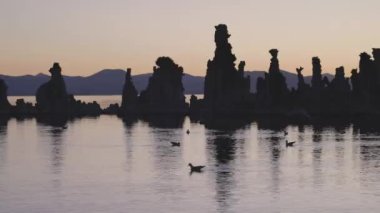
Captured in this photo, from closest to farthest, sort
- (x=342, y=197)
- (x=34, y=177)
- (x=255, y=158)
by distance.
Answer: (x=342, y=197) < (x=34, y=177) < (x=255, y=158)

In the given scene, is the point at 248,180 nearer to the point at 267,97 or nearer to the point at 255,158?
the point at 255,158

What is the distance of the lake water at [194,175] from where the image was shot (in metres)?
51.7

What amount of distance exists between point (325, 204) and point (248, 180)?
41.7 feet

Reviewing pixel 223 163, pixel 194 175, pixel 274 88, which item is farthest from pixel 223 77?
pixel 194 175

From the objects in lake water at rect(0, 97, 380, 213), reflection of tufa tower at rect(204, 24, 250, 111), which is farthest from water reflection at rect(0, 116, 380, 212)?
reflection of tufa tower at rect(204, 24, 250, 111)

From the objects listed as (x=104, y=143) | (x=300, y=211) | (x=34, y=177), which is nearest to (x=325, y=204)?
(x=300, y=211)

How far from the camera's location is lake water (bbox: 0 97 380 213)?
5175 cm

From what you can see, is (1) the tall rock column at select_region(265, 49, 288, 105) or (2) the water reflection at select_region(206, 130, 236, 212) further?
(1) the tall rock column at select_region(265, 49, 288, 105)

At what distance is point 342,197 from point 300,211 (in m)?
6.44

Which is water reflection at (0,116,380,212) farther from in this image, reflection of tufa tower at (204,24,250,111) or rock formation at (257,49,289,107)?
rock formation at (257,49,289,107)

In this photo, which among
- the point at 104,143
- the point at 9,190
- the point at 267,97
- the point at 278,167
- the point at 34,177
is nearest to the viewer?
the point at 9,190

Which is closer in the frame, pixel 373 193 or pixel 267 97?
pixel 373 193

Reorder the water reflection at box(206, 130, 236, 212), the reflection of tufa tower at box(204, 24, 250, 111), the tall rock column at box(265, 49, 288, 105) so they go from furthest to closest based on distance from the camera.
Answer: the tall rock column at box(265, 49, 288, 105)
the reflection of tufa tower at box(204, 24, 250, 111)
the water reflection at box(206, 130, 236, 212)

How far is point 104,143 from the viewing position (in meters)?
113
